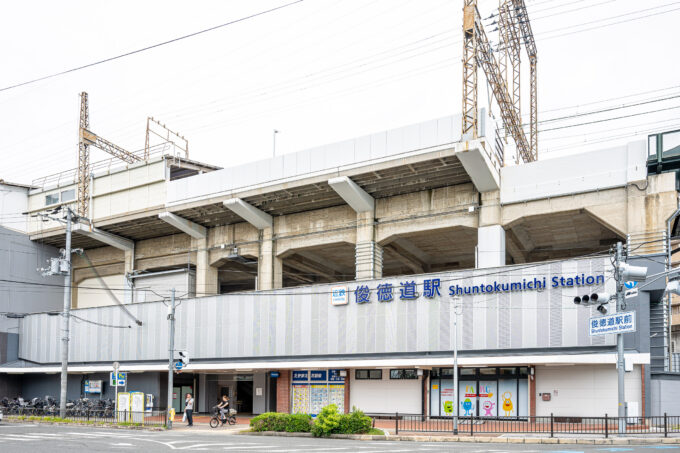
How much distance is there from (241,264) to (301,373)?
50.9ft

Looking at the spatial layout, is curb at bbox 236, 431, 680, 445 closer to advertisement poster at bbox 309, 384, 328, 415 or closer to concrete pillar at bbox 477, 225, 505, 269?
advertisement poster at bbox 309, 384, 328, 415

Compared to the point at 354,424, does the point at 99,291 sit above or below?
above

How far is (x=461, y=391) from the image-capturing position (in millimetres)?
36000

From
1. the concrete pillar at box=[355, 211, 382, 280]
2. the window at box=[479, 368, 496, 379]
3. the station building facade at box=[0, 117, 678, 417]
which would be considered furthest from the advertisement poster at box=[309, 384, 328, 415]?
the window at box=[479, 368, 496, 379]

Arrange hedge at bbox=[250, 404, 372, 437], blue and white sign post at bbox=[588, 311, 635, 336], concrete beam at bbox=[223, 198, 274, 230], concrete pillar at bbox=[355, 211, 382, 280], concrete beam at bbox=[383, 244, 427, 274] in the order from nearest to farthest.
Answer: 1. blue and white sign post at bbox=[588, 311, 635, 336]
2. hedge at bbox=[250, 404, 372, 437]
3. concrete pillar at bbox=[355, 211, 382, 280]
4. concrete beam at bbox=[223, 198, 274, 230]
5. concrete beam at bbox=[383, 244, 427, 274]

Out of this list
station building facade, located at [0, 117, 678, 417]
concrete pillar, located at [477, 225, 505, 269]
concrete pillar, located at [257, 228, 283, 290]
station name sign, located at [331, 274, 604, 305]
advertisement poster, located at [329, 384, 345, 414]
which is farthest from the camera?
concrete pillar, located at [257, 228, 283, 290]

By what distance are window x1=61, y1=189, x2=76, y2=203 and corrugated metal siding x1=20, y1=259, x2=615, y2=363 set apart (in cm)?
1014

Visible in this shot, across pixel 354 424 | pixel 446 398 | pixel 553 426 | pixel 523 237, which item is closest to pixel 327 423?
pixel 354 424

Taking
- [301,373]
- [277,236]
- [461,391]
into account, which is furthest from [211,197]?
[461,391]

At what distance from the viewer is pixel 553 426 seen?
95.2ft

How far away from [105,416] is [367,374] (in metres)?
14.0

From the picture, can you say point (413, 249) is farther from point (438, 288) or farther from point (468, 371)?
point (468, 371)

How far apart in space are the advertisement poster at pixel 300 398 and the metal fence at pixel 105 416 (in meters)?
7.34

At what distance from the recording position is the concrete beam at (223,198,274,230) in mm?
46344
